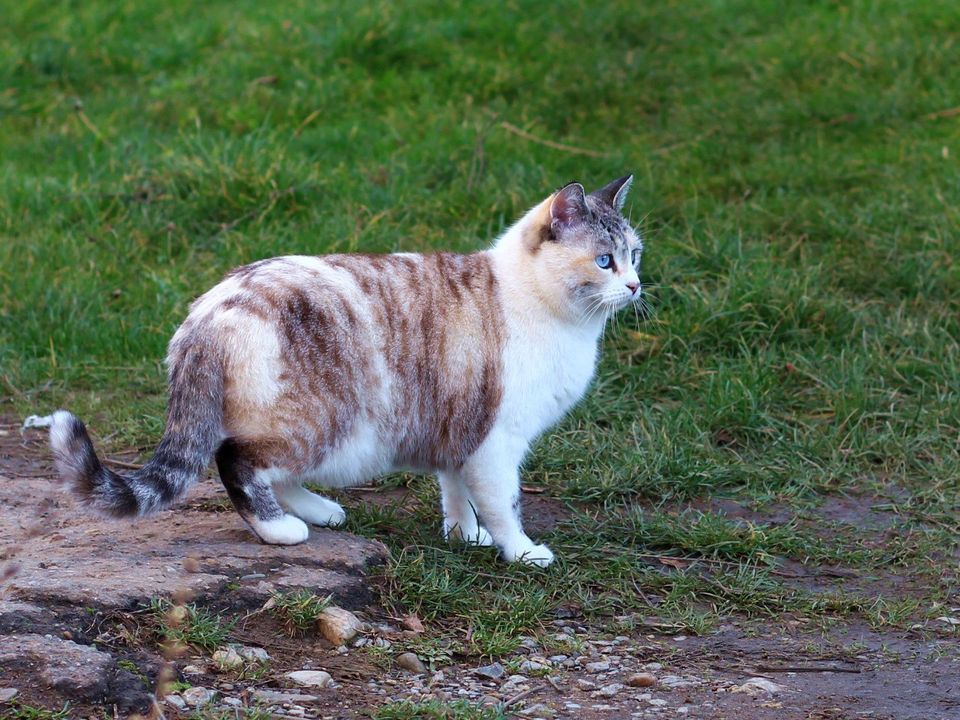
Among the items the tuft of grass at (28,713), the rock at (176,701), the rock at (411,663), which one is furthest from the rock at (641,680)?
the tuft of grass at (28,713)

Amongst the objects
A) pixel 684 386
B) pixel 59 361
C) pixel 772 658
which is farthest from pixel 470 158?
pixel 772 658

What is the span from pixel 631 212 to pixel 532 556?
253cm

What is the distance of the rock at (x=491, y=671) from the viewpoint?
3439 mm

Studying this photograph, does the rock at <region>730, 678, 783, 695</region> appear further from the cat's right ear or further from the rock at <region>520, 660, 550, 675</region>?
the cat's right ear

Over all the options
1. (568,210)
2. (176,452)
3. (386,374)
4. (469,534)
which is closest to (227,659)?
(176,452)

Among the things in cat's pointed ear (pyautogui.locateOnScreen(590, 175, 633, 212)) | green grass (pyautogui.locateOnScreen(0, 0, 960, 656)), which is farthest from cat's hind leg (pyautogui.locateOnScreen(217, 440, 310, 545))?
cat's pointed ear (pyautogui.locateOnScreen(590, 175, 633, 212))

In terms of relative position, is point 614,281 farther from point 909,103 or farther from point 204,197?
point 909,103

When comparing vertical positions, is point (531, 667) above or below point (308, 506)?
below

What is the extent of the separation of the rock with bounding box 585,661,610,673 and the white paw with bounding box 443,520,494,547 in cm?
79

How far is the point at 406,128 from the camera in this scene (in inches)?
299

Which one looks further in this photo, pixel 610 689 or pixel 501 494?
pixel 501 494

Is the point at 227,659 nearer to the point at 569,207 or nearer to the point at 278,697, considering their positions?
the point at 278,697

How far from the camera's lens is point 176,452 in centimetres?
361

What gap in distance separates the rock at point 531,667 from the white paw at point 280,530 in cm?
81
